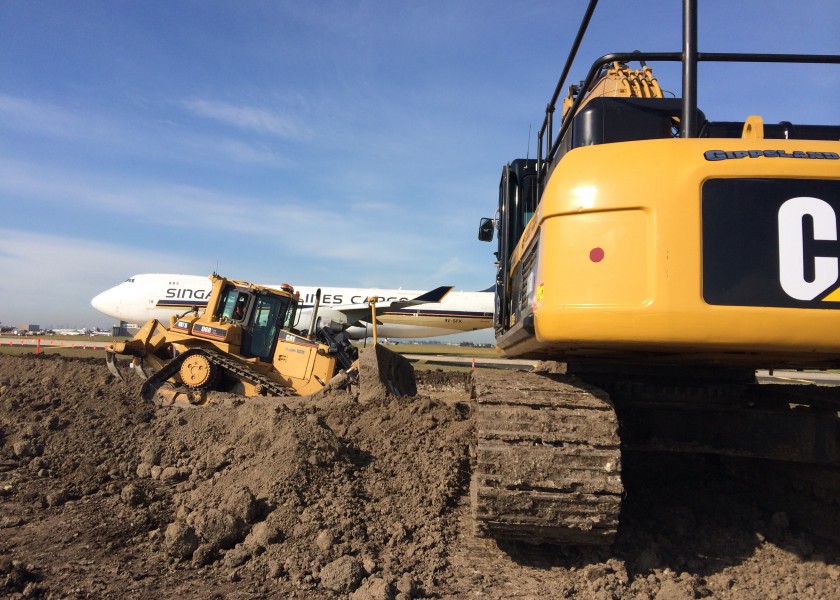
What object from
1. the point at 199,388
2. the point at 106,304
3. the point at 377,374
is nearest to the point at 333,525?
the point at 377,374

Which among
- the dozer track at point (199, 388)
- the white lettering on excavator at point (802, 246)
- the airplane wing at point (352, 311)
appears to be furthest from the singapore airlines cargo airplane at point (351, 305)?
the white lettering on excavator at point (802, 246)

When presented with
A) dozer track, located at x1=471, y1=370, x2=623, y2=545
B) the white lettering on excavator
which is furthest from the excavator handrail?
dozer track, located at x1=471, y1=370, x2=623, y2=545

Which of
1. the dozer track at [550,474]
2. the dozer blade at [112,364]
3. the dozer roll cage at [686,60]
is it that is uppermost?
the dozer roll cage at [686,60]

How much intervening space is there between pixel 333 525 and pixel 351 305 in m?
27.6

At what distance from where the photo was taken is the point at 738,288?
2541 millimetres

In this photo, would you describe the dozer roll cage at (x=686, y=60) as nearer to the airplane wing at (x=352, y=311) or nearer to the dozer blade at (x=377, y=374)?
the dozer blade at (x=377, y=374)

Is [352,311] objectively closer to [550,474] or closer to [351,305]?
[351,305]

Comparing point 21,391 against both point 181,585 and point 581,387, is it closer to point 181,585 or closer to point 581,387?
point 181,585

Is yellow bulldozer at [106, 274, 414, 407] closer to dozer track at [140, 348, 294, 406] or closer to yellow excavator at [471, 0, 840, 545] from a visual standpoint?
dozer track at [140, 348, 294, 406]

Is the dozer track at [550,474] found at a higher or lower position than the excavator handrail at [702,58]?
lower

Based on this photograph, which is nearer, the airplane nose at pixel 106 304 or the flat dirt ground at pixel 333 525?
the flat dirt ground at pixel 333 525

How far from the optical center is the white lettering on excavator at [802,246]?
→ 2.49 meters

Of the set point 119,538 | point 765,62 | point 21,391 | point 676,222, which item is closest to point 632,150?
point 676,222

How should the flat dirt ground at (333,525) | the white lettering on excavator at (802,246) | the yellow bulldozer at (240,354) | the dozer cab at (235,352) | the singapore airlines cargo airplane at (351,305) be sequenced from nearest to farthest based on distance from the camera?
the white lettering on excavator at (802,246) < the flat dirt ground at (333,525) < the yellow bulldozer at (240,354) < the dozer cab at (235,352) < the singapore airlines cargo airplane at (351,305)
